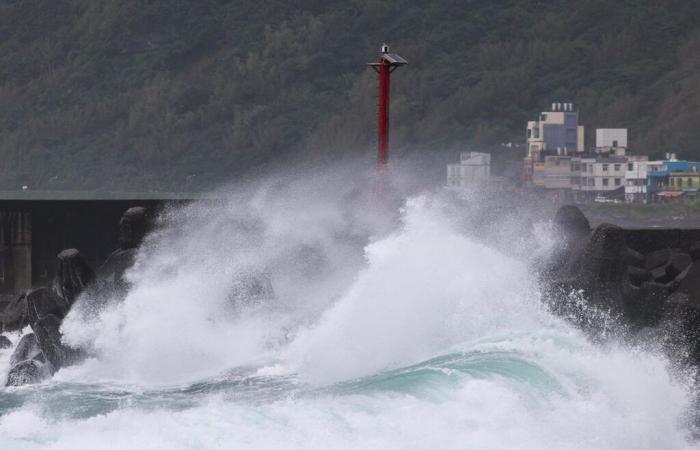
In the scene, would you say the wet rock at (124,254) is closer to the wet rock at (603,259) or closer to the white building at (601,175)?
the wet rock at (603,259)

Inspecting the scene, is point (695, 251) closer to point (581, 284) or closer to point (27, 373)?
point (581, 284)

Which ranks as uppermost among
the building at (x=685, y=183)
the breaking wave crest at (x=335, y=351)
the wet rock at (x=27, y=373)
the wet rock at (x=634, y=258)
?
the wet rock at (x=634, y=258)

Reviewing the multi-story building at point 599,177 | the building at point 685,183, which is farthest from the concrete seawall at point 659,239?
the multi-story building at point 599,177

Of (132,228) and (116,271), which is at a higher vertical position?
(132,228)

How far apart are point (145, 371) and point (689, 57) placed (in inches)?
2911

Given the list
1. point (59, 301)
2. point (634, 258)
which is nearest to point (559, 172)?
point (634, 258)

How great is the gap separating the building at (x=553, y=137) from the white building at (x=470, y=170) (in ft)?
6.03

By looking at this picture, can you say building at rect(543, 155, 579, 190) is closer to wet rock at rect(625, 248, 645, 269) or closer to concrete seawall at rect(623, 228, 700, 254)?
concrete seawall at rect(623, 228, 700, 254)

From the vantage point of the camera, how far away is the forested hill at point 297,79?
78.6m

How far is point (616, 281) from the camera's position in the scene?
528 inches

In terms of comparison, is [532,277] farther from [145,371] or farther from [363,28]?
[363,28]

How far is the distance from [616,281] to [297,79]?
7694cm

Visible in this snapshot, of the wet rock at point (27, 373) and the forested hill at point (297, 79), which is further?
the forested hill at point (297, 79)

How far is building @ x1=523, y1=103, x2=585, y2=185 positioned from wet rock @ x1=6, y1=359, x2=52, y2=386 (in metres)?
54.7
